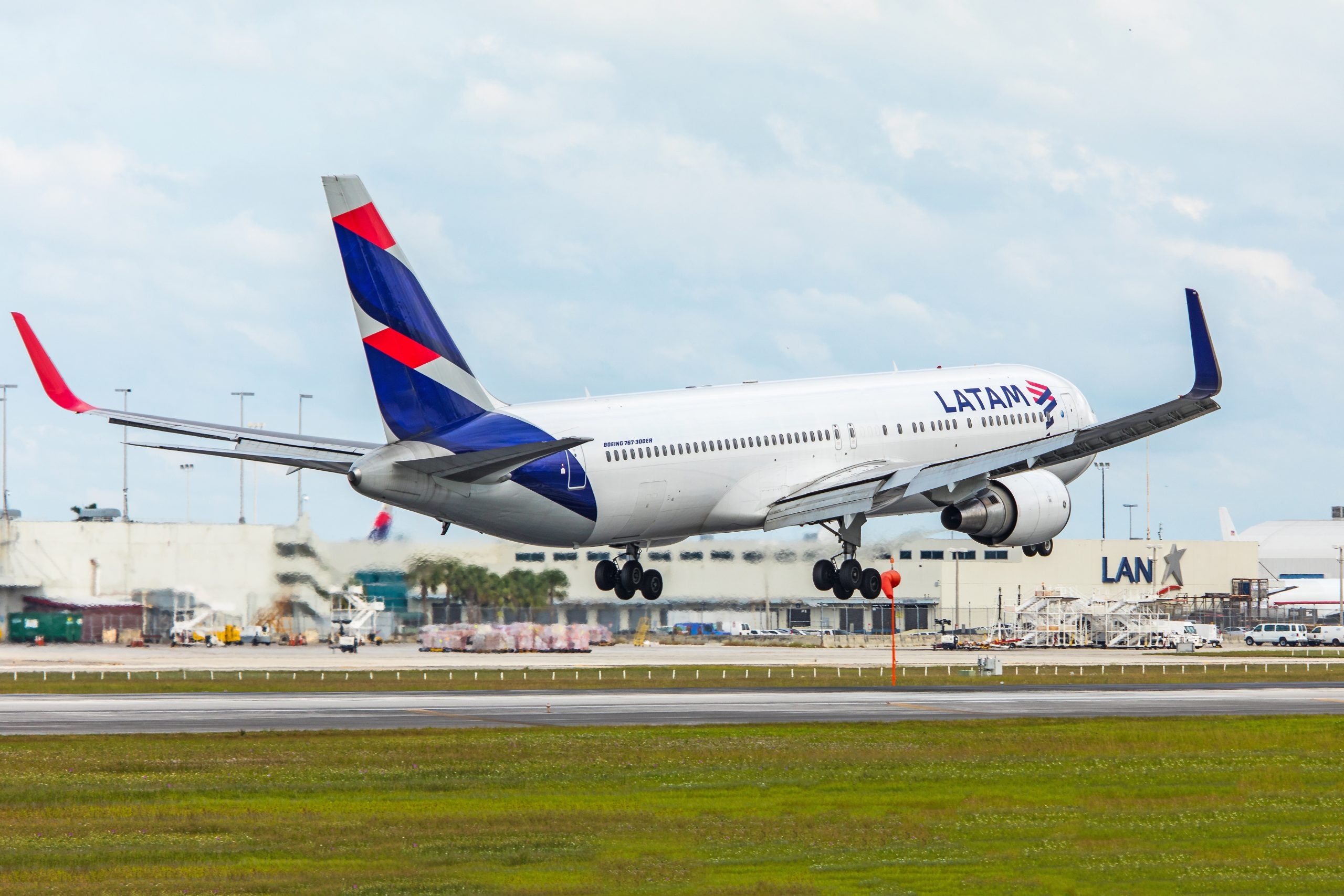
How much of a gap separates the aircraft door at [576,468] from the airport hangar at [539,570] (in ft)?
Result: 70.2

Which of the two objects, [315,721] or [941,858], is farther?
[315,721]

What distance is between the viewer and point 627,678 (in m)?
78.7

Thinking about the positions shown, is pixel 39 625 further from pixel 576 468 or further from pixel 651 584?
pixel 576 468

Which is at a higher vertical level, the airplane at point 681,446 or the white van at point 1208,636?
the airplane at point 681,446

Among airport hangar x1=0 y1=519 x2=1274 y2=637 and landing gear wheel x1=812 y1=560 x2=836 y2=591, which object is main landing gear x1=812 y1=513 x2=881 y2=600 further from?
airport hangar x1=0 y1=519 x2=1274 y2=637

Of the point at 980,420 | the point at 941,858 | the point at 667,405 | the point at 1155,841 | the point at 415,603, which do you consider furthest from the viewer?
the point at 415,603

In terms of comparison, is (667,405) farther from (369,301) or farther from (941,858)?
(941,858)

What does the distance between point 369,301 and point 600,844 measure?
20.4 metres

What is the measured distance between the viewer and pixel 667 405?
48.7m

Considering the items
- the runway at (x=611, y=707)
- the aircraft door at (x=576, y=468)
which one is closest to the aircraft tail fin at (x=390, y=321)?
the aircraft door at (x=576, y=468)

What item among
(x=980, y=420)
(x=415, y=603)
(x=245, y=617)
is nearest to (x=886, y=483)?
(x=980, y=420)

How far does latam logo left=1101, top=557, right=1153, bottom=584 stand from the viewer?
496ft

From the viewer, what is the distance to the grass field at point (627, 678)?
234 ft

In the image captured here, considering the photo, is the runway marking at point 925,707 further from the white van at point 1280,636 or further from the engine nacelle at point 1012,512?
the white van at point 1280,636
